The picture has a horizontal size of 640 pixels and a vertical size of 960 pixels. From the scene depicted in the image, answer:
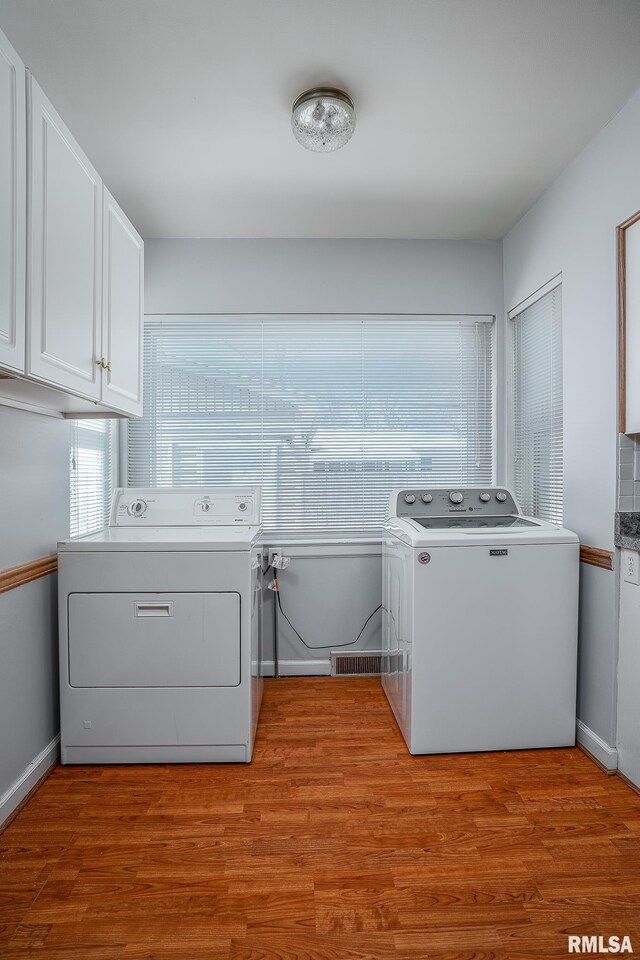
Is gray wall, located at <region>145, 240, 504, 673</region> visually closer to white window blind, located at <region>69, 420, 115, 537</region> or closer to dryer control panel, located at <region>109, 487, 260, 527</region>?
dryer control panel, located at <region>109, 487, 260, 527</region>

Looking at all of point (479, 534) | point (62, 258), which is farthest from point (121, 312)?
point (479, 534)

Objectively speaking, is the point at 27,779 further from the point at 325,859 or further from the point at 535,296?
the point at 535,296

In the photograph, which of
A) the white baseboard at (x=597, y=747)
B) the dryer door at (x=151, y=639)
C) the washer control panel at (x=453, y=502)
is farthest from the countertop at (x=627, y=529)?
the dryer door at (x=151, y=639)

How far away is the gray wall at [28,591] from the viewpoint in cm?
170

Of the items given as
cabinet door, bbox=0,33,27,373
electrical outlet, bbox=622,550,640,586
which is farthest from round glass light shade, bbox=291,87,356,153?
electrical outlet, bbox=622,550,640,586

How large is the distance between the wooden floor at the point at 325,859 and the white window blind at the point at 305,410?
1.38m

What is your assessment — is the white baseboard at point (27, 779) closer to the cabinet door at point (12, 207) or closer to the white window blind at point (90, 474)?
the white window blind at point (90, 474)

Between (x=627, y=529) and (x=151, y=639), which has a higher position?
(x=627, y=529)

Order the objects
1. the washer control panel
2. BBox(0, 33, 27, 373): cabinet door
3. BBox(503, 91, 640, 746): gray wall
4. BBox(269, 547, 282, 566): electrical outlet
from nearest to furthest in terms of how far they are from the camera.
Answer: BBox(0, 33, 27, 373): cabinet door → BBox(503, 91, 640, 746): gray wall → the washer control panel → BBox(269, 547, 282, 566): electrical outlet

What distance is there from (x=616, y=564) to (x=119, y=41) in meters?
2.42

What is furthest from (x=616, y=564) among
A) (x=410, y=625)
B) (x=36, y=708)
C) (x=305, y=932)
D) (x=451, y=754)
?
(x=36, y=708)

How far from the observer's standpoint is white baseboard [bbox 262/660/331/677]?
2848 mm

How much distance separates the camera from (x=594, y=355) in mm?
2045

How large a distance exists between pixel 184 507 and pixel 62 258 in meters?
1.34
